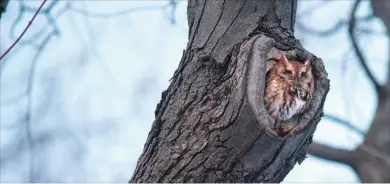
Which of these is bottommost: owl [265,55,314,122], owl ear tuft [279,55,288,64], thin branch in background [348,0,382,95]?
owl [265,55,314,122]

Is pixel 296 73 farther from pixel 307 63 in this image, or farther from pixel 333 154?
pixel 333 154

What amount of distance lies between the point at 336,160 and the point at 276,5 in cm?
264

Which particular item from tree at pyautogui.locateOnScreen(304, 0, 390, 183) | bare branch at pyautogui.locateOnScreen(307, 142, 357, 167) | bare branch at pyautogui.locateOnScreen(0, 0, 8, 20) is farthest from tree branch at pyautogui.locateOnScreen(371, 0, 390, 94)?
bare branch at pyautogui.locateOnScreen(0, 0, 8, 20)

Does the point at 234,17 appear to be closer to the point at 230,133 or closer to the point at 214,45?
the point at 214,45

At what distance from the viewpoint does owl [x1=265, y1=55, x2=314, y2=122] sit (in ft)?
4.12

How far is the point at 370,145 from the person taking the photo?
3.90m

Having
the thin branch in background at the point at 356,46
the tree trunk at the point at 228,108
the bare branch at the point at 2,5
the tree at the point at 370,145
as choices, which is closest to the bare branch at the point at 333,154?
the tree at the point at 370,145

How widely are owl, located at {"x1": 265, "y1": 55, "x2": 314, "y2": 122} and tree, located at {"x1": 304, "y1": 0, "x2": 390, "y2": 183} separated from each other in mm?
2469

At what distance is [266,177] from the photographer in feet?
4.38

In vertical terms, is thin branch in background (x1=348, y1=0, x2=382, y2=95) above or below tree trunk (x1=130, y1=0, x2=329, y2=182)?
above

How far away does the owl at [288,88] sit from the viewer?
4.12 feet

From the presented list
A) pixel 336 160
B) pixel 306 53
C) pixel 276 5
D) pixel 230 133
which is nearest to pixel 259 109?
pixel 230 133

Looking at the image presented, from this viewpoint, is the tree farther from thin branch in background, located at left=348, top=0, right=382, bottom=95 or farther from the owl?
the owl

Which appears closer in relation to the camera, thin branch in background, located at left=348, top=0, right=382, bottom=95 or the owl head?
the owl head
